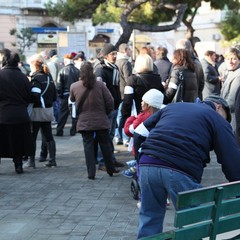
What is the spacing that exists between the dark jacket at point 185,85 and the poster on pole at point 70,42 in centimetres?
908

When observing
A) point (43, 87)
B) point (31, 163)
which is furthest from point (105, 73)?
point (31, 163)

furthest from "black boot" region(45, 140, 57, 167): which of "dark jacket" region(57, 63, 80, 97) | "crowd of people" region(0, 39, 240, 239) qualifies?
"dark jacket" region(57, 63, 80, 97)

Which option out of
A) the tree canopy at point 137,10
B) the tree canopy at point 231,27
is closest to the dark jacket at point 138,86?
the tree canopy at point 137,10

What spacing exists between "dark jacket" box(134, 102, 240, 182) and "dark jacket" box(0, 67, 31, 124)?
4.29m

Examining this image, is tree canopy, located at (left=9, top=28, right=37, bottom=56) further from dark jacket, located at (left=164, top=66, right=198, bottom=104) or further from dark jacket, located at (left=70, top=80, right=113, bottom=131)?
dark jacket, located at (left=70, top=80, right=113, bottom=131)

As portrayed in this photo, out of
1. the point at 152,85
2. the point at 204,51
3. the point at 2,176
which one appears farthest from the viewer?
the point at 204,51

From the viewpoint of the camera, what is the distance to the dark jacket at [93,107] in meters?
7.27

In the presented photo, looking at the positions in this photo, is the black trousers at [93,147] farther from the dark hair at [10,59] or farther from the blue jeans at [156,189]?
the blue jeans at [156,189]

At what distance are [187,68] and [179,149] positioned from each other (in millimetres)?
4307

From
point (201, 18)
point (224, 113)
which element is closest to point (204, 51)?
point (224, 113)

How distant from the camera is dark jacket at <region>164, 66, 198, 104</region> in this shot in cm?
757

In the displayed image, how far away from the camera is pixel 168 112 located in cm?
368

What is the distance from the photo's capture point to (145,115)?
571cm

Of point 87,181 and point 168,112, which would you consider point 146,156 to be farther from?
point 87,181
